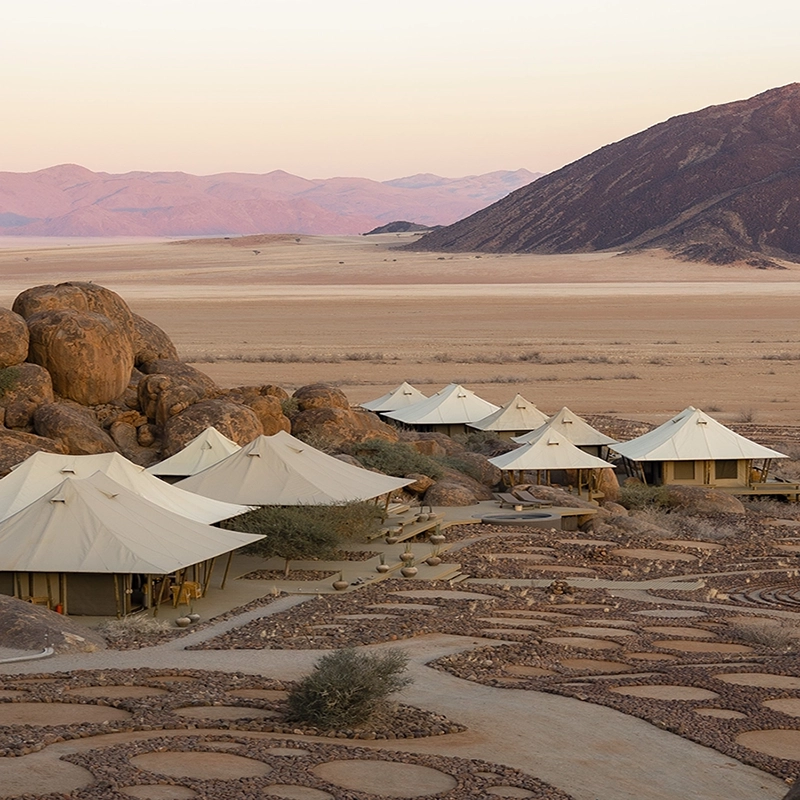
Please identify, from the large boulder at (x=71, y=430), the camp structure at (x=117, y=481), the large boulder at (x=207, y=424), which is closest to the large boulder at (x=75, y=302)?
the large boulder at (x=207, y=424)

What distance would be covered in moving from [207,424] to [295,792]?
21.5 m

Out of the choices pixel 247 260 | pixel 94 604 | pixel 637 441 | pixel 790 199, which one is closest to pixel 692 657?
pixel 94 604

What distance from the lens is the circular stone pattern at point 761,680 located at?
625 inches

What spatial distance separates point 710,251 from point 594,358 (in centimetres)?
8678

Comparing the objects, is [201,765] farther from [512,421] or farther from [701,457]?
[512,421]

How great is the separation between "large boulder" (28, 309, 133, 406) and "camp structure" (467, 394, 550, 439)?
1260 cm

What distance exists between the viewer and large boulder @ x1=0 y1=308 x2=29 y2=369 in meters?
32.0

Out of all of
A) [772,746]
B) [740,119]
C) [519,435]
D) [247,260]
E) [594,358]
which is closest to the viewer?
[772,746]

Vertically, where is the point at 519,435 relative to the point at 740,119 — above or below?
below

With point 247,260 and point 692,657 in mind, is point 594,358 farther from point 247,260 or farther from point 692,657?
point 247,260

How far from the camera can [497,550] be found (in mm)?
27188

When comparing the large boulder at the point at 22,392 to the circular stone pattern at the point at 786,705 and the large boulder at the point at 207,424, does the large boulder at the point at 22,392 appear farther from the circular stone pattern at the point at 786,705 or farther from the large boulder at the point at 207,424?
the circular stone pattern at the point at 786,705

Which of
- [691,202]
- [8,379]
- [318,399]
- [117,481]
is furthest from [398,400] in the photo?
[691,202]

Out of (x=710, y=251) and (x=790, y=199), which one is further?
(x=790, y=199)
